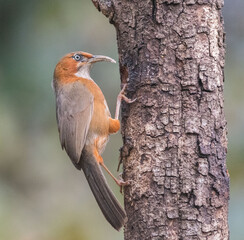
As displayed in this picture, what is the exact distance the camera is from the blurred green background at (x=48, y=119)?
7547 mm

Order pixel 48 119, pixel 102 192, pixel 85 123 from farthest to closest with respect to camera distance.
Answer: pixel 48 119, pixel 85 123, pixel 102 192

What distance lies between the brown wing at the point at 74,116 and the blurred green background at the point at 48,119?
Answer: 1.83m

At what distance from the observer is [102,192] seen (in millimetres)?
5219

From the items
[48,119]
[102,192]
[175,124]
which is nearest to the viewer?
[175,124]

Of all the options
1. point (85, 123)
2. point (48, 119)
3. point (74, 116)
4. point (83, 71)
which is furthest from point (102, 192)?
point (48, 119)

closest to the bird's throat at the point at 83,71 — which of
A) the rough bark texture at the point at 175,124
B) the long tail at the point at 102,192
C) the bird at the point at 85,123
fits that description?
the bird at the point at 85,123

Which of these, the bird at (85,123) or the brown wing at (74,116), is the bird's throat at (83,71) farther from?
the brown wing at (74,116)

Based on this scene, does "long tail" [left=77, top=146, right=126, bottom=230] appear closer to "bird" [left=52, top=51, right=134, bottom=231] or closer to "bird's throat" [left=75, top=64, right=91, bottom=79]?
"bird" [left=52, top=51, right=134, bottom=231]

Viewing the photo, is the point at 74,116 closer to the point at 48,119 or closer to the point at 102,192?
the point at 102,192

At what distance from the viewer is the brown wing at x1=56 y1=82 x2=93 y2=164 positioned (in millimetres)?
5441

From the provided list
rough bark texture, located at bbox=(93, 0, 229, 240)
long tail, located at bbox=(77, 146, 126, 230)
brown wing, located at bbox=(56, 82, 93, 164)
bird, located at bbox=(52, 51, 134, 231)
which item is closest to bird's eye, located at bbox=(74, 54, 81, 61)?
bird, located at bbox=(52, 51, 134, 231)

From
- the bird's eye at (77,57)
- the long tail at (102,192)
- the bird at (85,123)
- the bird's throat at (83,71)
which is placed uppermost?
the bird's eye at (77,57)

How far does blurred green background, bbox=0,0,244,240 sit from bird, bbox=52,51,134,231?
1.56 meters

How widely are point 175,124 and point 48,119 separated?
13.7 feet
